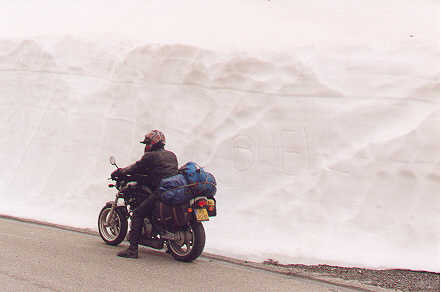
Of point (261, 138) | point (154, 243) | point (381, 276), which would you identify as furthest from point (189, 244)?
point (261, 138)

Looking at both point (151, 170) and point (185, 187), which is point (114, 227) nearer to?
point (151, 170)

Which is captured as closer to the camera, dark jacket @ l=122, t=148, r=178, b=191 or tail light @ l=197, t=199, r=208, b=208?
tail light @ l=197, t=199, r=208, b=208

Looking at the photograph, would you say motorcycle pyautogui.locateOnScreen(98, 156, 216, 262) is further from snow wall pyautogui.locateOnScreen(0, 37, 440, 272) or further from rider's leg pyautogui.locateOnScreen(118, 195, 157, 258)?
snow wall pyautogui.locateOnScreen(0, 37, 440, 272)

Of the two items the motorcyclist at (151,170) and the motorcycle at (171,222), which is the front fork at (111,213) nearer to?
the motorcycle at (171,222)

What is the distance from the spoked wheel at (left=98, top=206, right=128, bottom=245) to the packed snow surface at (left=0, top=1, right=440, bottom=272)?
1.51m

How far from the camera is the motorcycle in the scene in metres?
7.73

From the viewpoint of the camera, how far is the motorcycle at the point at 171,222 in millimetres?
7734

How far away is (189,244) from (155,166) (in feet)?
3.59

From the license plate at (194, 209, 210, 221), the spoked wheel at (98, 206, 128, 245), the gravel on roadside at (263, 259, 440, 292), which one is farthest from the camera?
the spoked wheel at (98, 206, 128, 245)

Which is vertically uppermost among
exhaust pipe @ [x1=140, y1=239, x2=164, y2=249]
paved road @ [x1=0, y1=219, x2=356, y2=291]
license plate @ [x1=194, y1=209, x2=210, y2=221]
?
license plate @ [x1=194, y1=209, x2=210, y2=221]

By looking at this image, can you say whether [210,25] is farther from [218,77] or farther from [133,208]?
[133,208]

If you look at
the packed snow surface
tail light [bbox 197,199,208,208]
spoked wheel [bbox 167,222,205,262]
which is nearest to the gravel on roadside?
the packed snow surface

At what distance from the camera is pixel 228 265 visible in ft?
26.7

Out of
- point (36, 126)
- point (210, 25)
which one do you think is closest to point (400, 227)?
point (210, 25)
